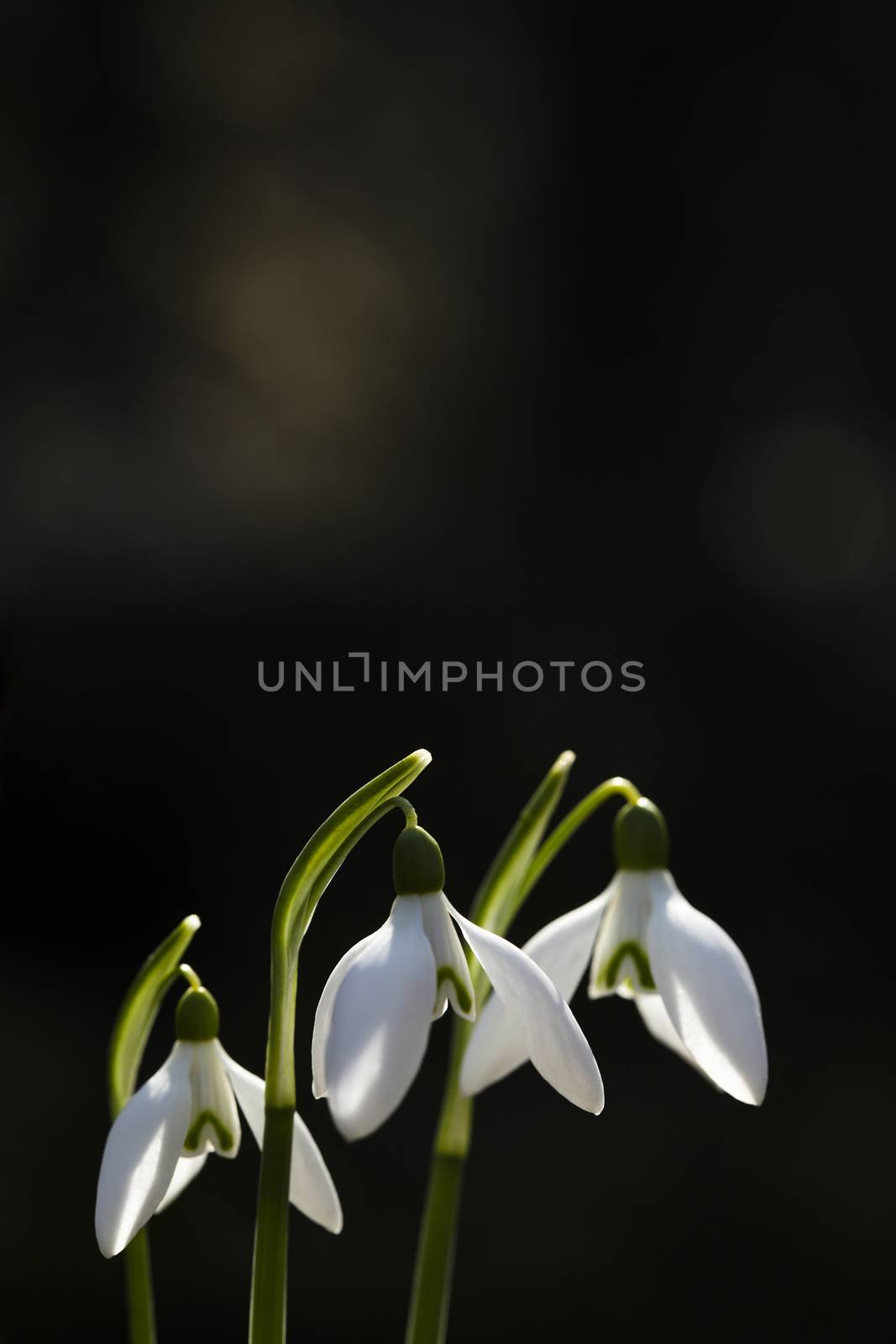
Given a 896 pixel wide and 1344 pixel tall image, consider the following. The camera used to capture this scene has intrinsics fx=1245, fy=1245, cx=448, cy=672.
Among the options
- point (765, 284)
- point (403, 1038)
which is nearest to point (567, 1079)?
point (403, 1038)

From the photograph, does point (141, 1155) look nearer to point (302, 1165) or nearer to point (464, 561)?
point (302, 1165)

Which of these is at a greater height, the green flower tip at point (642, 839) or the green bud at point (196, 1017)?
the green flower tip at point (642, 839)

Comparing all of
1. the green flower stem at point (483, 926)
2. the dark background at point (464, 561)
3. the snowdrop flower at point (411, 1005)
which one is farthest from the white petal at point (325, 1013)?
the dark background at point (464, 561)

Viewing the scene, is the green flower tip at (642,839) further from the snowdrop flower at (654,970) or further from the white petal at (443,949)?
the white petal at (443,949)

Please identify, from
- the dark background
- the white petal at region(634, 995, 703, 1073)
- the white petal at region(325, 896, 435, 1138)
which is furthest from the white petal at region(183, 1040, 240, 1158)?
the dark background

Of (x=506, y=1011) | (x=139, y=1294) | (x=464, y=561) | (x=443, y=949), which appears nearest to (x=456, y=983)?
(x=443, y=949)

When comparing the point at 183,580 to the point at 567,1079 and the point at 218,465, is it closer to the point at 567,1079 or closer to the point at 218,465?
the point at 218,465

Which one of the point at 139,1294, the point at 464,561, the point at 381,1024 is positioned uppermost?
the point at 464,561
